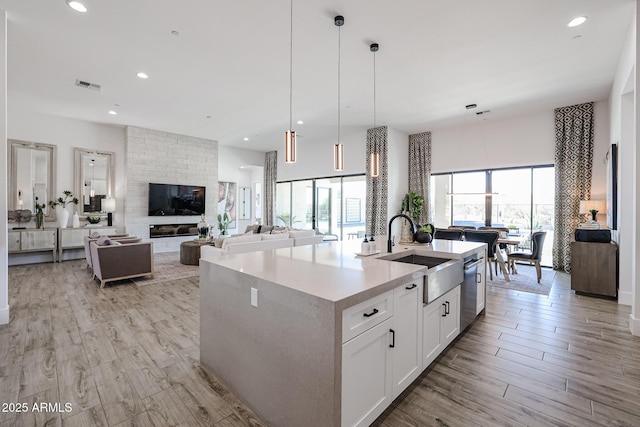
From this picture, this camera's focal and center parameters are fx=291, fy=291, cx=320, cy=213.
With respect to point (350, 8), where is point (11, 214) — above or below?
below

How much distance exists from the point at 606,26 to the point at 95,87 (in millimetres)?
7466

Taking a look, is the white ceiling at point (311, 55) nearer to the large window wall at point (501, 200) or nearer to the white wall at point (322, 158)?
the large window wall at point (501, 200)

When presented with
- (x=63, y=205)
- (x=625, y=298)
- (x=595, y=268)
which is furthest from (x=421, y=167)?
(x=63, y=205)

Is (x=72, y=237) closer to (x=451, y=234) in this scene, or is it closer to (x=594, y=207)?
(x=451, y=234)

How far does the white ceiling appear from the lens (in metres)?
Answer: 3.10

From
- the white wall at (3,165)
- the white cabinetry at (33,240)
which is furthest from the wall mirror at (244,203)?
the white wall at (3,165)

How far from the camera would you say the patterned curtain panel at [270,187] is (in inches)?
418

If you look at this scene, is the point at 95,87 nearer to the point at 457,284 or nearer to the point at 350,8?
the point at 350,8

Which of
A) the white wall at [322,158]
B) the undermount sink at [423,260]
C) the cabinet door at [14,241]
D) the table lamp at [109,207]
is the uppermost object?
the white wall at [322,158]

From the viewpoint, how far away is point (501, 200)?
23.2ft

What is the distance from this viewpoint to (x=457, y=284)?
2.74m

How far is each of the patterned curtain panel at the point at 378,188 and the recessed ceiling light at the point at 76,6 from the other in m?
5.83

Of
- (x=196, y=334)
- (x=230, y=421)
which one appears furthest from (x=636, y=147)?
(x=196, y=334)

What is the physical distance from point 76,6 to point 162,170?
18.6ft
